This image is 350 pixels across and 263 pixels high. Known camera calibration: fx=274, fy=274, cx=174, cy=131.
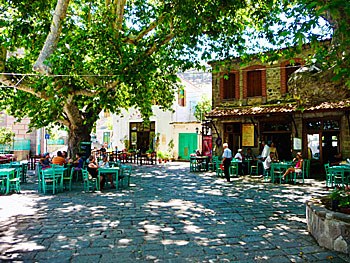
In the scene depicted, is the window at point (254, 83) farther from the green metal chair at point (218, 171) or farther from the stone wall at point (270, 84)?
the green metal chair at point (218, 171)

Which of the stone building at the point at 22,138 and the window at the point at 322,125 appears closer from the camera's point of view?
the window at the point at 322,125

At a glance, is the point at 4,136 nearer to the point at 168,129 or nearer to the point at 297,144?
the point at 168,129

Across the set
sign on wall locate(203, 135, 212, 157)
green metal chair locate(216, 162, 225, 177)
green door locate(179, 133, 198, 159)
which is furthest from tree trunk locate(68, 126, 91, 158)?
green door locate(179, 133, 198, 159)

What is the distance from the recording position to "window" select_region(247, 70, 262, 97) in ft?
52.9

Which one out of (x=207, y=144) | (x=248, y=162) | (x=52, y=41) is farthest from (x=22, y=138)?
(x=248, y=162)

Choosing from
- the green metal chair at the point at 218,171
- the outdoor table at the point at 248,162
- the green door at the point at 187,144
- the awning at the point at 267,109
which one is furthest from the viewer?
the green door at the point at 187,144

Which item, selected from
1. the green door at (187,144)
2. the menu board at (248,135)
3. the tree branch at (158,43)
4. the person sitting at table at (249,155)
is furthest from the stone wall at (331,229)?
the green door at (187,144)

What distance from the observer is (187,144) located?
23.8m

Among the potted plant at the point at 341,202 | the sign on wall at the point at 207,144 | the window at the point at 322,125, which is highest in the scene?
the window at the point at 322,125

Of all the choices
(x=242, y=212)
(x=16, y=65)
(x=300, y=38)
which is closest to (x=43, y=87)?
(x=16, y=65)

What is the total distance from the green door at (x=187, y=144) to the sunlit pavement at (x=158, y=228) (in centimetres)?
1481

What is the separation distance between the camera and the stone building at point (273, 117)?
1372cm

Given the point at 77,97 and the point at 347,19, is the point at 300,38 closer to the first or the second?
the point at 347,19

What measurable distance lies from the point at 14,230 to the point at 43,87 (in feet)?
19.7
